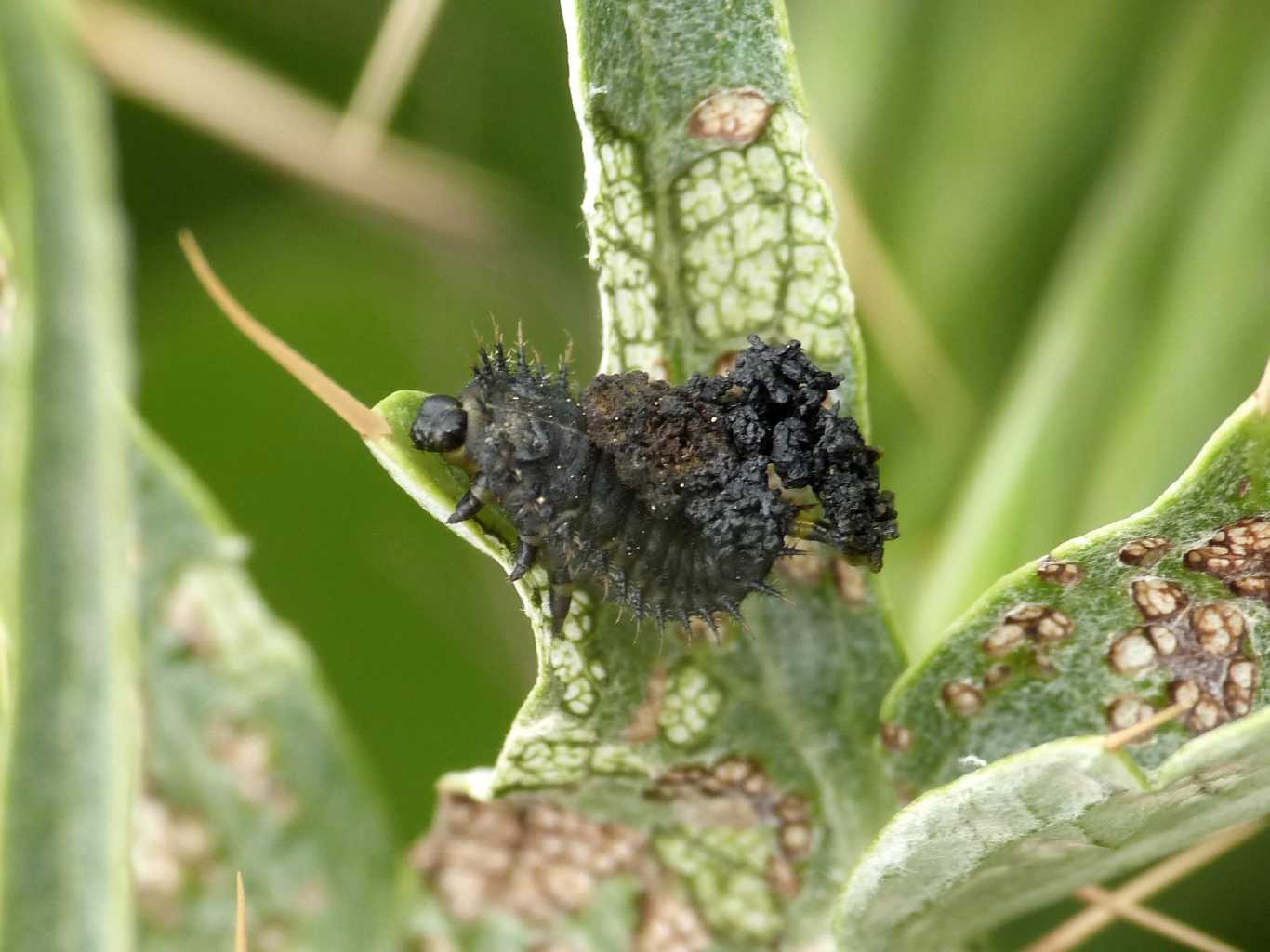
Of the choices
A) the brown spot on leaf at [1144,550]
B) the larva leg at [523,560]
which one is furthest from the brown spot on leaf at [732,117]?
the brown spot on leaf at [1144,550]

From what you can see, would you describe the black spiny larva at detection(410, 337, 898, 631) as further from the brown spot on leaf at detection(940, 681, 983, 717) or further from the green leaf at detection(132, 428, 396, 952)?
the green leaf at detection(132, 428, 396, 952)

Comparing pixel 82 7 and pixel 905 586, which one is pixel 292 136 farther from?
pixel 905 586

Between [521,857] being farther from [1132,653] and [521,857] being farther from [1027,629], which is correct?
[1132,653]

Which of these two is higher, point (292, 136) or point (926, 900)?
point (292, 136)

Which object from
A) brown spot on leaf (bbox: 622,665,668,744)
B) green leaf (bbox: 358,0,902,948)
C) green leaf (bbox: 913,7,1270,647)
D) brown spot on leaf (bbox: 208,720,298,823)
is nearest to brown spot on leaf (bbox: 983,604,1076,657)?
green leaf (bbox: 358,0,902,948)

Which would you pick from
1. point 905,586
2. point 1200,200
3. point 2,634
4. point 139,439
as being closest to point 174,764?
point 2,634

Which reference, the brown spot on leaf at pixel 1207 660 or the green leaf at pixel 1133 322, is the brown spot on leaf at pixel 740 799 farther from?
the green leaf at pixel 1133 322
